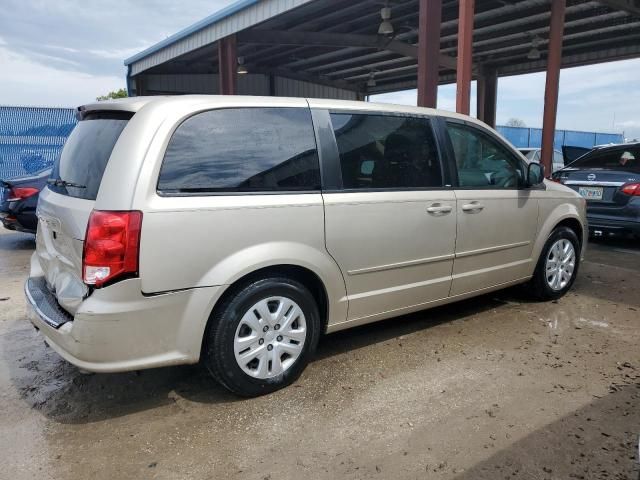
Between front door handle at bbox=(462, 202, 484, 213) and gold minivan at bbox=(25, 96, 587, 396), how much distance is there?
13mm

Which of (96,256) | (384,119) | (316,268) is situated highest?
(384,119)

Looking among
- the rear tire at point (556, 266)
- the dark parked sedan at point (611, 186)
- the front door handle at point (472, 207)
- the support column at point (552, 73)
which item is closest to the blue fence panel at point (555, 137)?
the support column at point (552, 73)

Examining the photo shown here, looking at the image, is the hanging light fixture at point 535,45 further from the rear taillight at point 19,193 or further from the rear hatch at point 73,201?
the rear hatch at point 73,201

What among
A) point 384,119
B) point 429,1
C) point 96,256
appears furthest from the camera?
point 429,1

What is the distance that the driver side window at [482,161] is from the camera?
392 centimetres

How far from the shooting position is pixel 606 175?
269 inches

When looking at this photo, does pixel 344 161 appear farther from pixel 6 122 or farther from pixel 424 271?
pixel 6 122

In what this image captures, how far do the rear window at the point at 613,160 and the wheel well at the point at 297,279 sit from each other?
5.46m

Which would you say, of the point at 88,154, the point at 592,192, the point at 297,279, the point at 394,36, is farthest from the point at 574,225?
the point at 394,36

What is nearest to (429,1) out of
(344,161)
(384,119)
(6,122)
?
(384,119)

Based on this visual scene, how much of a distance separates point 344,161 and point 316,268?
72 cm

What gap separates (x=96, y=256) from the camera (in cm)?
248

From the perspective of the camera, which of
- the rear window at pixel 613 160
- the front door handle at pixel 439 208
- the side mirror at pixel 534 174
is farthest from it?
the rear window at pixel 613 160

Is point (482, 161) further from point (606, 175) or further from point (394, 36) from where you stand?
point (394, 36)
